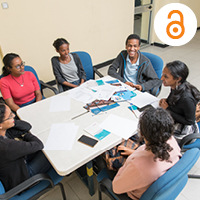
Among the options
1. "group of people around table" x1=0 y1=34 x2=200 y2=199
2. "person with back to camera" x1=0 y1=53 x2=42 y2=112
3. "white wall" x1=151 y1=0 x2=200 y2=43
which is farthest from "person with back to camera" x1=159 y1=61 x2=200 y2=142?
"white wall" x1=151 y1=0 x2=200 y2=43

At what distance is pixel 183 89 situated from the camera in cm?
165

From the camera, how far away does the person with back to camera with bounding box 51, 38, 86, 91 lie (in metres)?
2.48

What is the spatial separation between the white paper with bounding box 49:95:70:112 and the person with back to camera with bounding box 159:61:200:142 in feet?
3.44

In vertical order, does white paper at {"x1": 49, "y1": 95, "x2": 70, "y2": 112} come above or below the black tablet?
above

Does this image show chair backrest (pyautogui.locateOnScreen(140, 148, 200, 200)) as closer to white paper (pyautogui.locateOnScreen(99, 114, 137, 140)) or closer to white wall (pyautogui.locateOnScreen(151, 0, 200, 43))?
white paper (pyautogui.locateOnScreen(99, 114, 137, 140))

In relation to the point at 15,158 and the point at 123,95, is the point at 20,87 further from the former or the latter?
the point at 123,95

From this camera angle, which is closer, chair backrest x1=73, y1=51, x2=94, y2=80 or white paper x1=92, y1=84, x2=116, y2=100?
white paper x1=92, y1=84, x2=116, y2=100

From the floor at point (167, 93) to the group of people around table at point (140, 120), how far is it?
55 cm

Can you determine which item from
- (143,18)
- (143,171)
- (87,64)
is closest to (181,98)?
(143,171)

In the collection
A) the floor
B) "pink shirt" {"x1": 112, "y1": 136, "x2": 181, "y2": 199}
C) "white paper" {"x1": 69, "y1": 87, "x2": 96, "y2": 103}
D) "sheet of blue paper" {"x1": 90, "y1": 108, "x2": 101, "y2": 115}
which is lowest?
the floor

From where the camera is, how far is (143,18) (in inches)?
220

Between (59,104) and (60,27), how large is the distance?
2.24 metres

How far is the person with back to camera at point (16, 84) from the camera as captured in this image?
81.6 inches

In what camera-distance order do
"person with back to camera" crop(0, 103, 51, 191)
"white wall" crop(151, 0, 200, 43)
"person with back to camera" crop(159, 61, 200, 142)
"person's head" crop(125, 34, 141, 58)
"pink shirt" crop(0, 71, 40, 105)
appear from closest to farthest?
"person with back to camera" crop(0, 103, 51, 191) → "person with back to camera" crop(159, 61, 200, 142) → "pink shirt" crop(0, 71, 40, 105) → "person's head" crop(125, 34, 141, 58) → "white wall" crop(151, 0, 200, 43)
